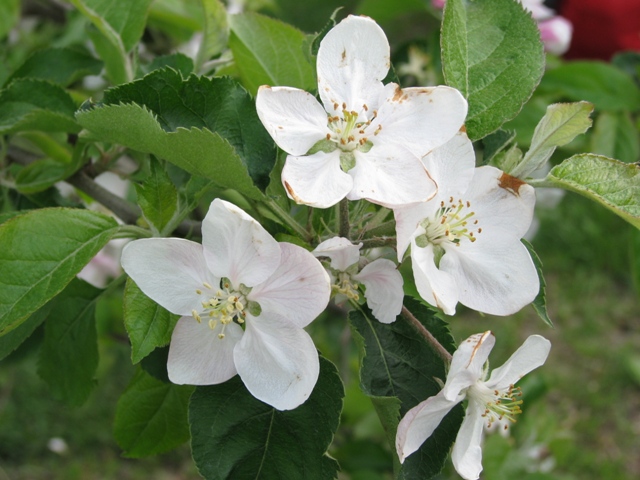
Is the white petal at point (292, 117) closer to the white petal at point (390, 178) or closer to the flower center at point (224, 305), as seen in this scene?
the white petal at point (390, 178)

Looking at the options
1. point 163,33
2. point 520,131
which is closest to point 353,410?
point 520,131

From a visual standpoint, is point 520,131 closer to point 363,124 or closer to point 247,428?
point 363,124

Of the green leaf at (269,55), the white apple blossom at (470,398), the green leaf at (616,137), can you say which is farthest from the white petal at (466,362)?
the green leaf at (616,137)

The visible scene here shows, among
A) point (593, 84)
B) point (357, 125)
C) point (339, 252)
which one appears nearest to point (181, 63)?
point (357, 125)

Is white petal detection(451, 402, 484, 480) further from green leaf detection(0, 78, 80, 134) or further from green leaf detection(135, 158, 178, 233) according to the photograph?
green leaf detection(0, 78, 80, 134)

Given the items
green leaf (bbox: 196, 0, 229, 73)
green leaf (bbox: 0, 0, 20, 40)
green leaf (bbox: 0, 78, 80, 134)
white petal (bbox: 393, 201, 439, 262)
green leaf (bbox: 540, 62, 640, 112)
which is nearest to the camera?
white petal (bbox: 393, 201, 439, 262)

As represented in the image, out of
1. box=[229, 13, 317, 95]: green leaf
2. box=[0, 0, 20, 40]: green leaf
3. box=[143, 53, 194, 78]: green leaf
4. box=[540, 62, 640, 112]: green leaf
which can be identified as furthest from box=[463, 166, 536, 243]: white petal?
box=[0, 0, 20, 40]: green leaf

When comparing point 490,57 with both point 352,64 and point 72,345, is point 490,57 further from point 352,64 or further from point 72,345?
point 72,345
